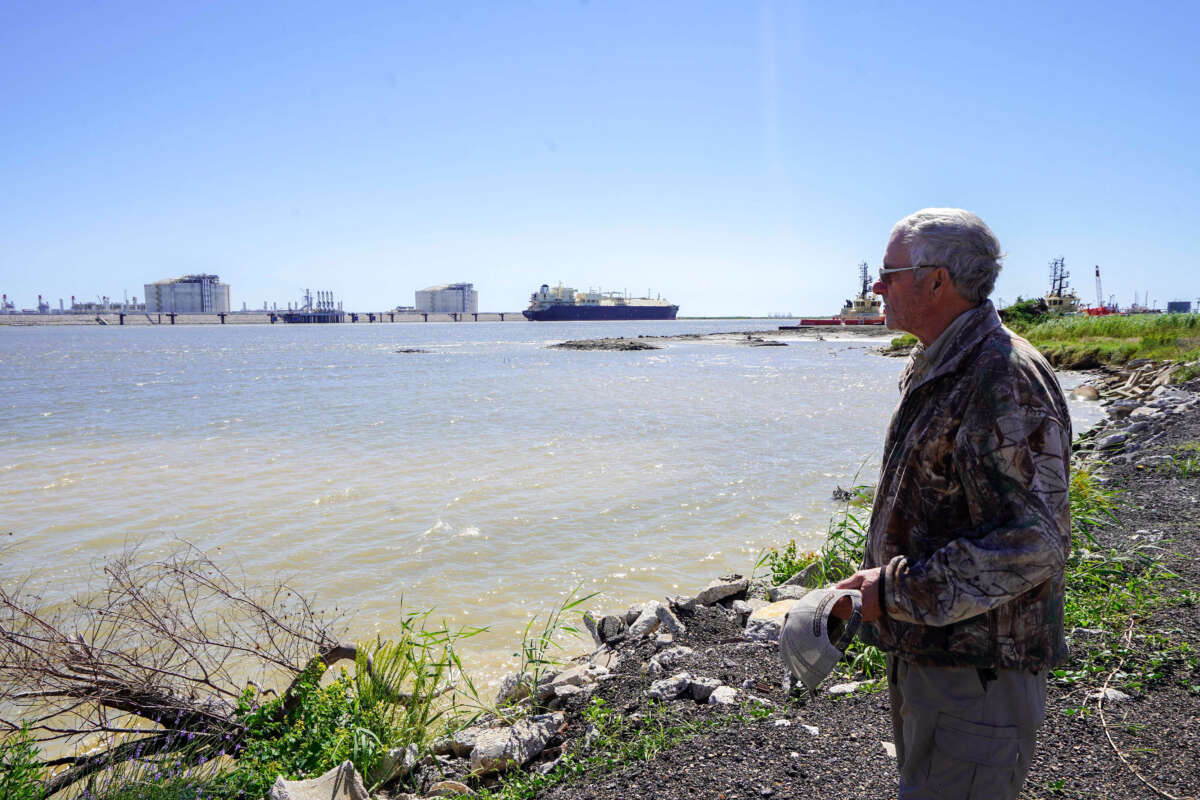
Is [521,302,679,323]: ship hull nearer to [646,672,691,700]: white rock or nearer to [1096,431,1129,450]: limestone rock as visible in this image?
[1096,431,1129,450]: limestone rock

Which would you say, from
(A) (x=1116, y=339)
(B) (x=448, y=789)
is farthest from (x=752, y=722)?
(A) (x=1116, y=339)

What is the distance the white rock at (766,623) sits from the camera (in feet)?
15.8

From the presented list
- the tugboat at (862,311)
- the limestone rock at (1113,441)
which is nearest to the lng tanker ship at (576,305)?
the tugboat at (862,311)

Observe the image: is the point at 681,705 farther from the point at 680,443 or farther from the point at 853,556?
the point at 680,443

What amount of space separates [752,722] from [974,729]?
76.3 inches

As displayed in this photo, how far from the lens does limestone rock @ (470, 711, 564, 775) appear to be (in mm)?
3809

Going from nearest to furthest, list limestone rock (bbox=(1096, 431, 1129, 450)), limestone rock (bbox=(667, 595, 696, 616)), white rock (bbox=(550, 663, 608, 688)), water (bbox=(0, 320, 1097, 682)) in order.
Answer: white rock (bbox=(550, 663, 608, 688)), limestone rock (bbox=(667, 595, 696, 616)), water (bbox=(0, 320, 1097, 682)), limestone rock (bbox=(1096, 431, 1129, 450))

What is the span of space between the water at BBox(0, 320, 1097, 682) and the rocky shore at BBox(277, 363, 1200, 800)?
4.46ft

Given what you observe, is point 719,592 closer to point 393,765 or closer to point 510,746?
point 510,746

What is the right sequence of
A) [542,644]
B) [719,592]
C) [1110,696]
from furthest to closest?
[719,592], [542,644], [1110,696]

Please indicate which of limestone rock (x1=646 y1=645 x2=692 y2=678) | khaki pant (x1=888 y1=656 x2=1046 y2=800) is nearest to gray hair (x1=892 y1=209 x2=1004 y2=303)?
khaki pant (x1=888 y1=656 x2=1046 y2=800)

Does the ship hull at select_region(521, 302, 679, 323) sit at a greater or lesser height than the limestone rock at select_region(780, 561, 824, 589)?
greater

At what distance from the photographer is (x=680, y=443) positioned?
15.8 m

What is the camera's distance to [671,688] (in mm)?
4133
